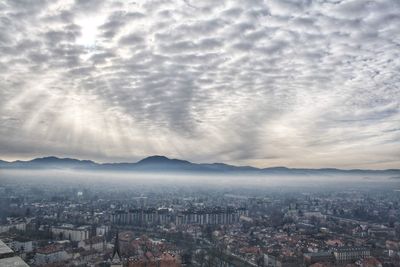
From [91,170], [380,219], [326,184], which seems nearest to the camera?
[380,219]

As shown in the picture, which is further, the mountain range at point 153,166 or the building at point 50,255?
the mountain range at point 153,166

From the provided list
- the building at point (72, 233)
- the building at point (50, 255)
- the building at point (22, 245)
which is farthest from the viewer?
the building at point (72, 233)

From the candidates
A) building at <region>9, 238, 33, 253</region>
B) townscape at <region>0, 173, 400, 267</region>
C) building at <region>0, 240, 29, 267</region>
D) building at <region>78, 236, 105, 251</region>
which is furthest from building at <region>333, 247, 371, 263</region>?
building at <region>0, 240, 29, 267</region>

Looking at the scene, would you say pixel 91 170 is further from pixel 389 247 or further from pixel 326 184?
pixel 389 247

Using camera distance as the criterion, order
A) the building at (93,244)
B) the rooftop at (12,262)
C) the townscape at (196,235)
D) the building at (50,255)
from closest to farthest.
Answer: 1. the rooftop at (12,262)
2. the building at (50,255)
3. the townscape at (196,235)
4. the building at (93,244)

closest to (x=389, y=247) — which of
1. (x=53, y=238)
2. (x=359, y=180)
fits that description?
(x=53, y=238)

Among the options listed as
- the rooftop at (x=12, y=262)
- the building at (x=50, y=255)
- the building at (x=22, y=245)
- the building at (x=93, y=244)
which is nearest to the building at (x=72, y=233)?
the building at (x=93, y=244)

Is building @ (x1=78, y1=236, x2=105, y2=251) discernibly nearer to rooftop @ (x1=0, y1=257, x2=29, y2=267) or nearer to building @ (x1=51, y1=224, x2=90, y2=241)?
building @ (x1=51, y1=224, x2=90, y2=241)

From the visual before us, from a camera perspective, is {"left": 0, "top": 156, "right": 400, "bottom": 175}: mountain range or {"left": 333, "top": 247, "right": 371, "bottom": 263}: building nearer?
{"left": 333, "top": 247, "right": 371, "bottom": 263}: building

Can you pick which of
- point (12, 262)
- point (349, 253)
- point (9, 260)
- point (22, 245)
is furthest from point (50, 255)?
point (349, 253)

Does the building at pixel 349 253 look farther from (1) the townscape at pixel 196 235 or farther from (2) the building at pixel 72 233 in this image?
(2) the building at pixel 72 233

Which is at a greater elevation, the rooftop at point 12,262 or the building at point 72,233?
the rooftop at point 12,262
